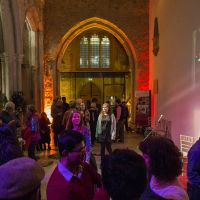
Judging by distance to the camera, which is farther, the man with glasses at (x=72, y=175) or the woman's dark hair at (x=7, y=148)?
the woman's dark hair at (x=7, y=148)

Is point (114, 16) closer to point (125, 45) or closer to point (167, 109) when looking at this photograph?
point (125, 45)

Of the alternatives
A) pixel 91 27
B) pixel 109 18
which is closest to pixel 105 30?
pixel 91 27

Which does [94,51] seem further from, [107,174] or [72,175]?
[107,174]

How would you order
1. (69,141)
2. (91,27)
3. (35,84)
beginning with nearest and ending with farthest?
1. (69,141)
2. (35,84)
3. (91,27)

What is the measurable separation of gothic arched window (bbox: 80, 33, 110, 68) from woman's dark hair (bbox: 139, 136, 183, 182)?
17002 millimetres

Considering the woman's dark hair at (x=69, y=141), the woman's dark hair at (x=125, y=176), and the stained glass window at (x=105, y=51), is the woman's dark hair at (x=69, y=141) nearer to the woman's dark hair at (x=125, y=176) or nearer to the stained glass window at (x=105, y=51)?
the woman's dark hair at (x=125, y=176)

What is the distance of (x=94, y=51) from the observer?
19.2 meters

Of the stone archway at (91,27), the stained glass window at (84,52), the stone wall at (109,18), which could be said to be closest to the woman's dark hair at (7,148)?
the stone archway at (91,27)

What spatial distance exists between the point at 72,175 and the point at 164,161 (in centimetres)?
66

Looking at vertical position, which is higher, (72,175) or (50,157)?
(72,175)

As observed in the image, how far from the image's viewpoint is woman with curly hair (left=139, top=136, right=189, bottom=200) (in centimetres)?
218

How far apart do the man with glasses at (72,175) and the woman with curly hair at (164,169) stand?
1.66 feet

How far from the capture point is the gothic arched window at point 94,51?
19109 millimetres

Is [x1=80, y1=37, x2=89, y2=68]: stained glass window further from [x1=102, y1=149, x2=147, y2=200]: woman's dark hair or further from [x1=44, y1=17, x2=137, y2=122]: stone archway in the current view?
[x1=102, y1=149, x2=147, y2=200]: woman's dark hair
